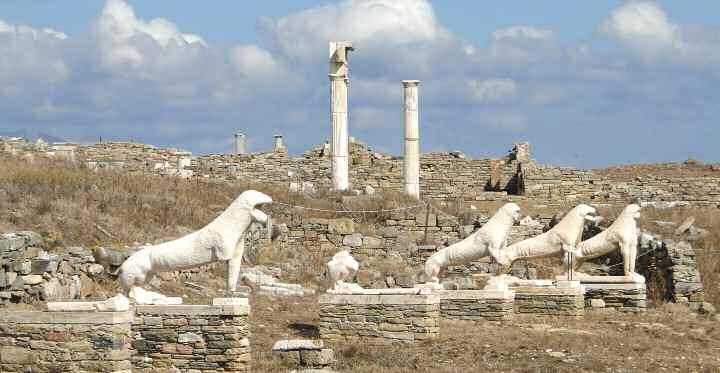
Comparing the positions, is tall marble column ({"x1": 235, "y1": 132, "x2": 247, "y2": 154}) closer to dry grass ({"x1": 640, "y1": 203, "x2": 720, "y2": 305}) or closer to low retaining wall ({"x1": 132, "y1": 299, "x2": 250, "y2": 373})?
dry grass ({"x1": 640, "y1": 203, "x2": 720, "y2": 305})

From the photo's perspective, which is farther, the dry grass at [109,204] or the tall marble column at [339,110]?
the tall marble column at [339,110]

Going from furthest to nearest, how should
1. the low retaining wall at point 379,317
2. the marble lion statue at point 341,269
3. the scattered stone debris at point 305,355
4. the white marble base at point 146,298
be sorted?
the marble lion statue at point 341,269, the low retaining wall at point 379,317, the white marble base at point 146,298, the scattered stone debris at point 305,355

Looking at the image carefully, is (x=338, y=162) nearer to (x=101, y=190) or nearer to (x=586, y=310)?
(x=101, y=190)

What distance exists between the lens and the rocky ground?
1472 cm

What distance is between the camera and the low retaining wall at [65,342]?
511 inches

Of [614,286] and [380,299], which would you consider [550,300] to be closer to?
[614,286]

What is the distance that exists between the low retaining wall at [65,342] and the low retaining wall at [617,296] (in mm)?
10777

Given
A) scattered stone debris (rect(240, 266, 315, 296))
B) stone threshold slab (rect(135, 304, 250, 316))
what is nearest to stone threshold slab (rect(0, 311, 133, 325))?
stone threshold slab (rect(135, 304, 250, 316))

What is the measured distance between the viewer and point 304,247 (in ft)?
93.4

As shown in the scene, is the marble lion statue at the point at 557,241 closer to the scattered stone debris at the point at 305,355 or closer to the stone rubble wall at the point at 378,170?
the scattered stone debris at the point at 305,355

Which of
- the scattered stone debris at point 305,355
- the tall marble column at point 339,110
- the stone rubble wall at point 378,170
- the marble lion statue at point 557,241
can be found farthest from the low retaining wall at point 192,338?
the stone rubble wall at point 378,170

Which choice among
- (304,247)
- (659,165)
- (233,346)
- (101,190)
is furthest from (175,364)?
(659,165)

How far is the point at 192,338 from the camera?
13859 millimetres

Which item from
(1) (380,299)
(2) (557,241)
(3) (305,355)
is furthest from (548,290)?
(3) (305,355)
